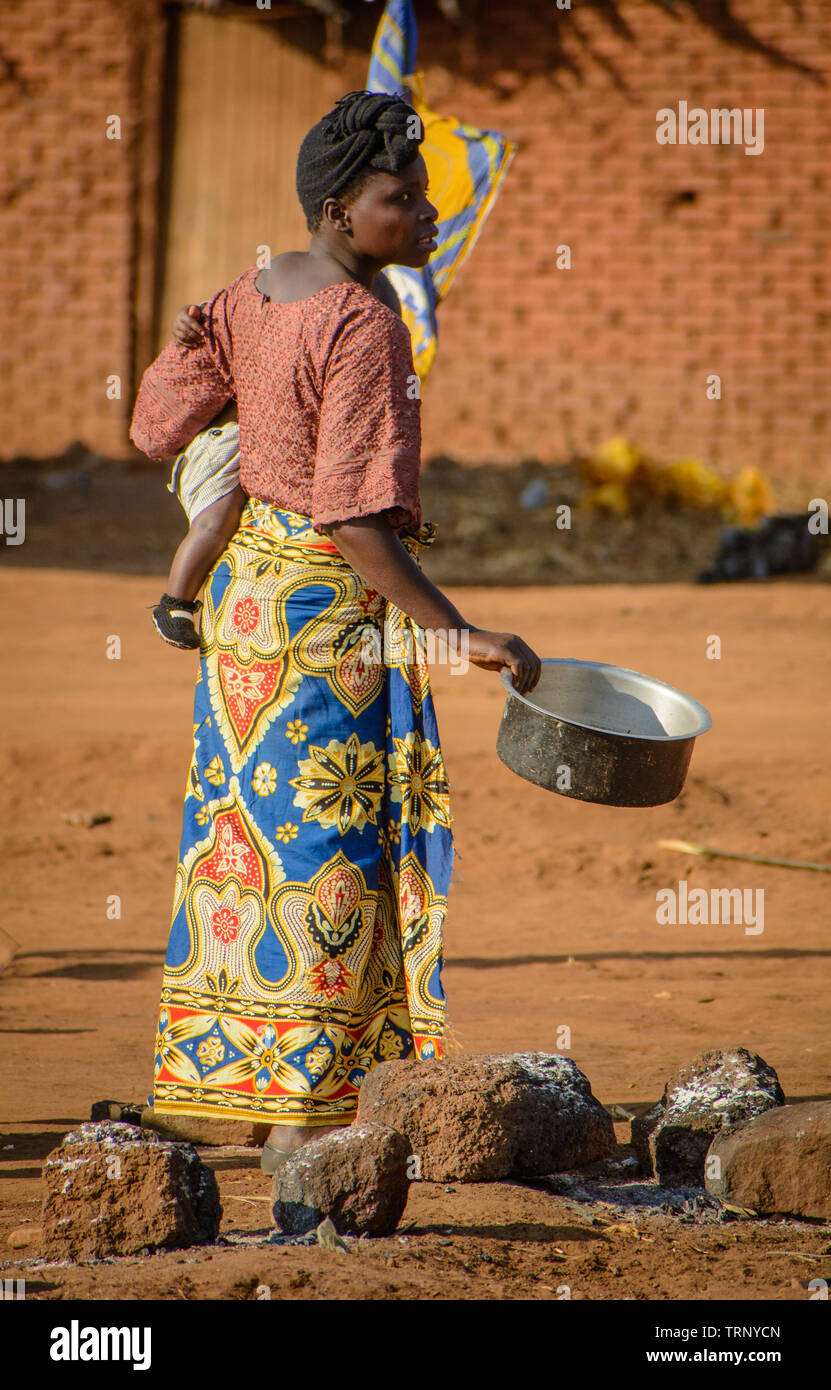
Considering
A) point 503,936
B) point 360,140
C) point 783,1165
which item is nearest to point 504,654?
point 360,140

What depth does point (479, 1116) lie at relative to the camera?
2.78 metres

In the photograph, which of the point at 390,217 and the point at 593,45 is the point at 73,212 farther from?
the point at 390,217

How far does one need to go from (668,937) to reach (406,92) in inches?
138

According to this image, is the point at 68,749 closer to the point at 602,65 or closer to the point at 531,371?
the point at 531,371

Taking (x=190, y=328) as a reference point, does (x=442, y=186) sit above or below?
above

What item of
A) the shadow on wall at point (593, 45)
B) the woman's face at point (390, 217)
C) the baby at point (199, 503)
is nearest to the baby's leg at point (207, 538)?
the baby at point (199, 503)

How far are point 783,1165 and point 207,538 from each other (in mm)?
1658

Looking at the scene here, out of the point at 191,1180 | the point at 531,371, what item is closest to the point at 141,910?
the point at 191,1180

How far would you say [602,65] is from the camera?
1227 cm

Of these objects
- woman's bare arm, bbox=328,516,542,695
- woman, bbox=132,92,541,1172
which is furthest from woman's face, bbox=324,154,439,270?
woman's bare arm, bbox=328,516,542,695

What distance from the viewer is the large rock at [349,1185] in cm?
248

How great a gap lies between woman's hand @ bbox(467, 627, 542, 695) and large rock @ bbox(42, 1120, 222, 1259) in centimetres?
104

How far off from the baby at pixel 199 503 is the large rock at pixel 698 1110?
4.60 feet

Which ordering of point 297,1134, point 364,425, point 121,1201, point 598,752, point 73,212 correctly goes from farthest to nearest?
point 73,212, point 297,1134, point 598,752, point 364,425, point 121,1201
